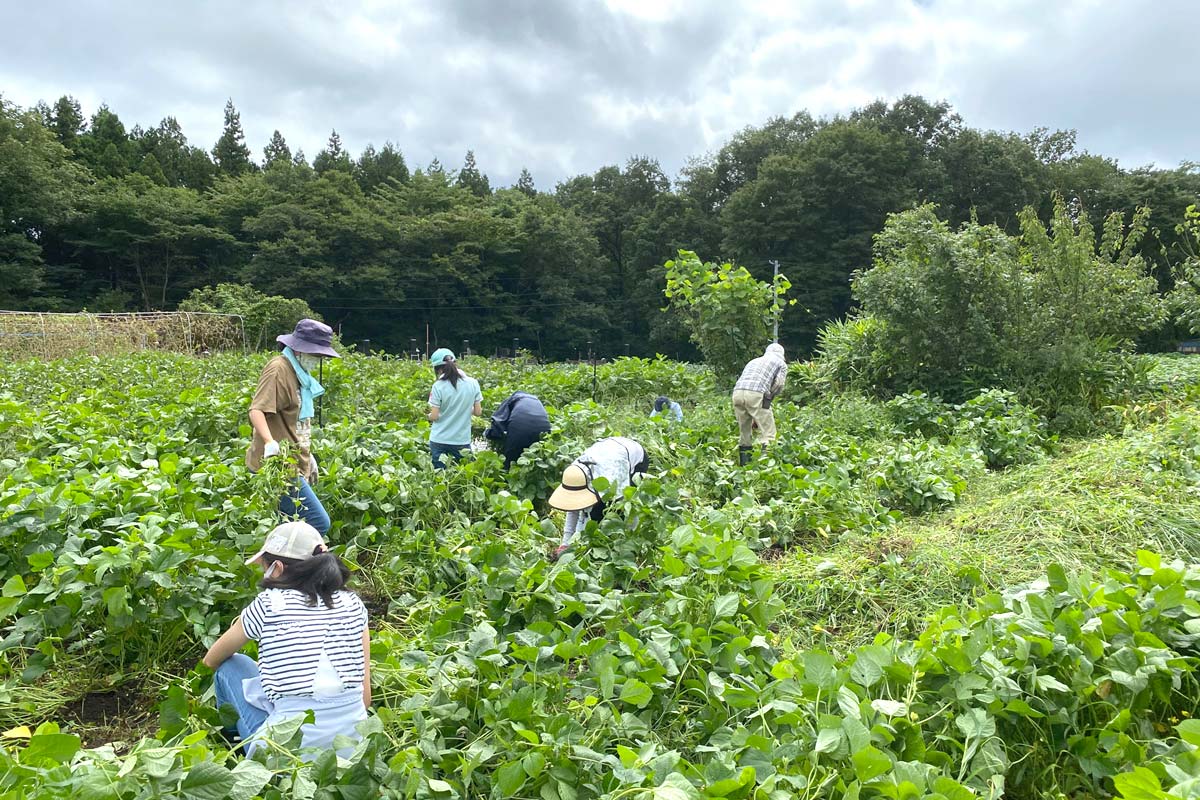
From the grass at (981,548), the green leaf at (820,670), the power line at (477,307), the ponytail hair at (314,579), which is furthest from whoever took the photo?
the power line at (477,307)

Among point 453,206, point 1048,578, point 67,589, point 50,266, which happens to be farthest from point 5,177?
point 1048,578

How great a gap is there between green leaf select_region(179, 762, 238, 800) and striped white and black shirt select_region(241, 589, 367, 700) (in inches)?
21.7

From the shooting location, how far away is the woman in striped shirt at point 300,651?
6.26 feet

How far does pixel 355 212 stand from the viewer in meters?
32.3

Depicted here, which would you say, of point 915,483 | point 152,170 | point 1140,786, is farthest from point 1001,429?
point 152,170

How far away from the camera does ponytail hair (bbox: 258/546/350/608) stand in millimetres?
2004

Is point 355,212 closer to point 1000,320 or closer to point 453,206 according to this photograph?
point 453,206

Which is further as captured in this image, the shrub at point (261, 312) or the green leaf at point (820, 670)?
the shrub at point (261, 312)

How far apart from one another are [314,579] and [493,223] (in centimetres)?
3389

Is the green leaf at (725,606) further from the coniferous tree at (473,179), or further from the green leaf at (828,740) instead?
the coniferous tree at (473,179)

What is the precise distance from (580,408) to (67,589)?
475cm

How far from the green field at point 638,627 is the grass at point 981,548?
0.06 feet

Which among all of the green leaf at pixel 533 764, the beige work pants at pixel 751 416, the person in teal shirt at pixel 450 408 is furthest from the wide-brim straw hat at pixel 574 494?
the beige work pants at pixel 751 416

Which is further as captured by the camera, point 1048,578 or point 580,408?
point 580,408
